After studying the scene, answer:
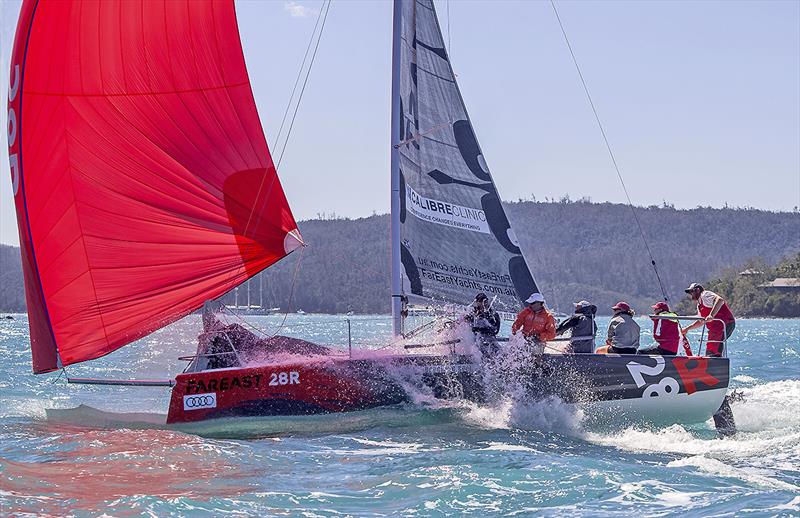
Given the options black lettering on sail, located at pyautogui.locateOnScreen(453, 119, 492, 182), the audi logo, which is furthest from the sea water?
black lettering on sail, located at pyautogui.locateOnScreen(453, 119, 492, 182)

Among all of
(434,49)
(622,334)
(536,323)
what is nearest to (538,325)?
(536,323)

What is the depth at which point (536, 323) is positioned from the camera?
458 inches

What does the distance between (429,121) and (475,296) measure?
2.32 m

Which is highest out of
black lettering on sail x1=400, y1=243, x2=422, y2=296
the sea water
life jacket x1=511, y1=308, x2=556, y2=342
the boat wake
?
black lettering on sail x1=400, y1=243, x2=422, y2=296

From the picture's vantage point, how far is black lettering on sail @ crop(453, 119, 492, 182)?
13.7 meters

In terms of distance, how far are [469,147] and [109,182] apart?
16.7 ft

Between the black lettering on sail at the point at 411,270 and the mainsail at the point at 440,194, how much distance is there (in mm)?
12

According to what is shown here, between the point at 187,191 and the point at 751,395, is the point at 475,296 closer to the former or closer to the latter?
the point at 187,191

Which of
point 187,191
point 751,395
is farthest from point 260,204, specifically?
point 751,395

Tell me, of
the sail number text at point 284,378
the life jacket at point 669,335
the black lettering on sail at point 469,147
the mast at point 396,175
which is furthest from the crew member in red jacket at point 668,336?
the sail number text at point 284,378

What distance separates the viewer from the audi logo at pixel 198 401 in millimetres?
10547

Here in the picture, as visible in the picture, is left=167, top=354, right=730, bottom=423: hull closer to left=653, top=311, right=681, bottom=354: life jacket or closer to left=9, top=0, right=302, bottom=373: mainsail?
left=653, top=311, right=681, bottom=354: life jacket

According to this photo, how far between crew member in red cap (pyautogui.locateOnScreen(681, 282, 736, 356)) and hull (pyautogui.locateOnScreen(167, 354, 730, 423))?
541mm

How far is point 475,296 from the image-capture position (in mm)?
13172
